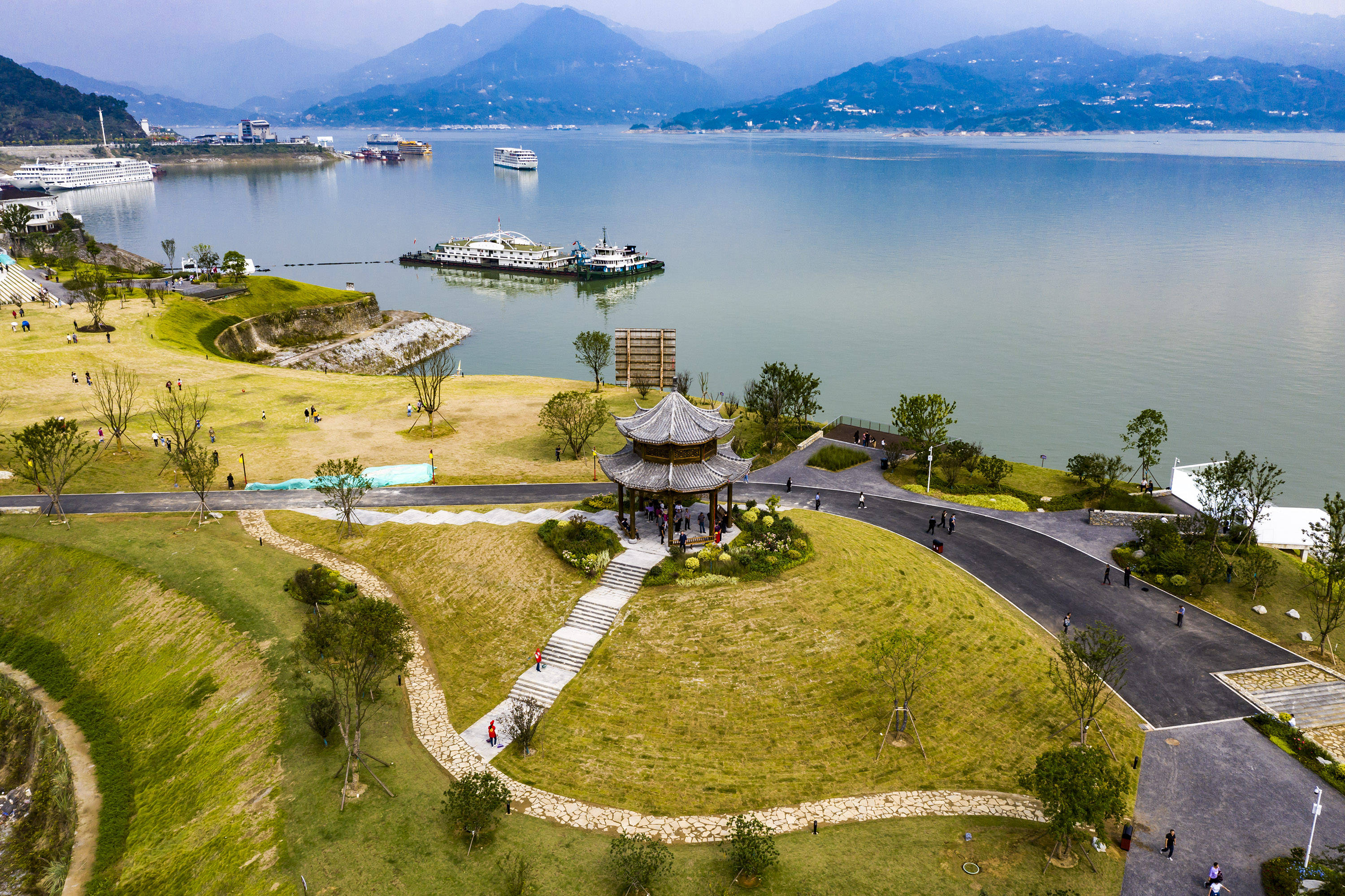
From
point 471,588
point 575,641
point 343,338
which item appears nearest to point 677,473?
point 575,641

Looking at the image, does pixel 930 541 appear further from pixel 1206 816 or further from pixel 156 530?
pixel 156 530

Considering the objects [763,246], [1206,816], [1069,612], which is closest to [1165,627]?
[1069,612]

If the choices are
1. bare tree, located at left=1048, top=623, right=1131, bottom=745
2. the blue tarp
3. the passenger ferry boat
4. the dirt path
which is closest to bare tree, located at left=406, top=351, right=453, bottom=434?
the blue tarp

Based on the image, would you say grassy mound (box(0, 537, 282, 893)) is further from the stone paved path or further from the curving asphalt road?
the curving asphalt road

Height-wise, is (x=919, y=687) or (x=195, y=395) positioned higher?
(x=195, y=395)

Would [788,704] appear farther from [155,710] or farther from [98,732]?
[98,732]

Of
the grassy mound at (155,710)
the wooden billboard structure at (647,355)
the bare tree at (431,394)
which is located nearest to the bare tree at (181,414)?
the grassy mound at (155,710)
